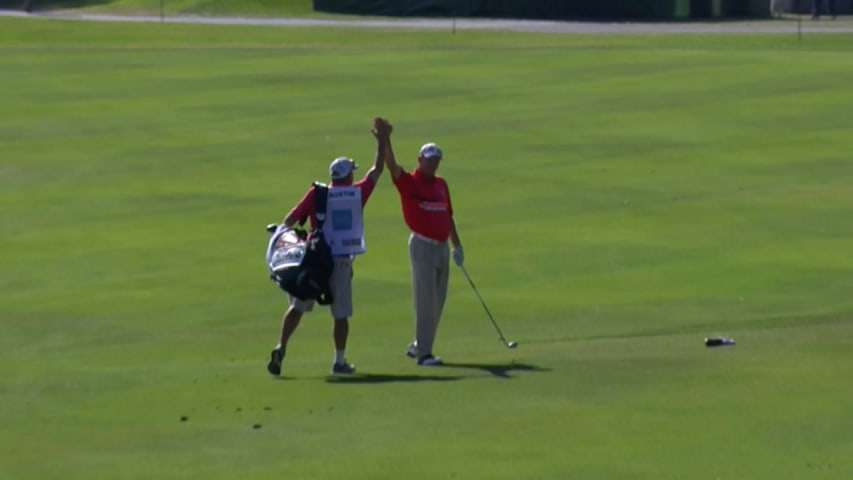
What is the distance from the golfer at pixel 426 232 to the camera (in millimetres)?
15023

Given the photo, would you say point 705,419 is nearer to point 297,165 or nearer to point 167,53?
point 297,165

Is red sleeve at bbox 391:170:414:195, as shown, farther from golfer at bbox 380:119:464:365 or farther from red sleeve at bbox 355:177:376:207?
red sleeve at bbox 355:177:376:207

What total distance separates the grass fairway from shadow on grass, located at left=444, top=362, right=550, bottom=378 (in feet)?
0.16

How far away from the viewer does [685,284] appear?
2009cm

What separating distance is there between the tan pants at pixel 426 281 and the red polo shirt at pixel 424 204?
11cm

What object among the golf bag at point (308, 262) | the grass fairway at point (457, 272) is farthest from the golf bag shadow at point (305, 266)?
the grass fairway at point (457, 272)

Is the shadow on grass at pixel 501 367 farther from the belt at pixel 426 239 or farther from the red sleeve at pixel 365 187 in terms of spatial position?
the red sleeve at pixel 365 187

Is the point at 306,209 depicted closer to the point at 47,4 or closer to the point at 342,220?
the point at 342,220

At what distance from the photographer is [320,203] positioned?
14.5 metres

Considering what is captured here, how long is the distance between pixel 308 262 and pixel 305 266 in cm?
4

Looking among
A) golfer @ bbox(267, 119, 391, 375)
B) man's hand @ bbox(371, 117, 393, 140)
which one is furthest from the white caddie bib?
man's hand @ bbox(371, 117, 393, 140)

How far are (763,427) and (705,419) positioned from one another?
1.54 feet

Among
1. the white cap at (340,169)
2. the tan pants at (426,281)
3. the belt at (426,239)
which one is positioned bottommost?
the tan pants at (426,281)

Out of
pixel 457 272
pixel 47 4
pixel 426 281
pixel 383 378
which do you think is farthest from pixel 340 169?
pixel 47 4
